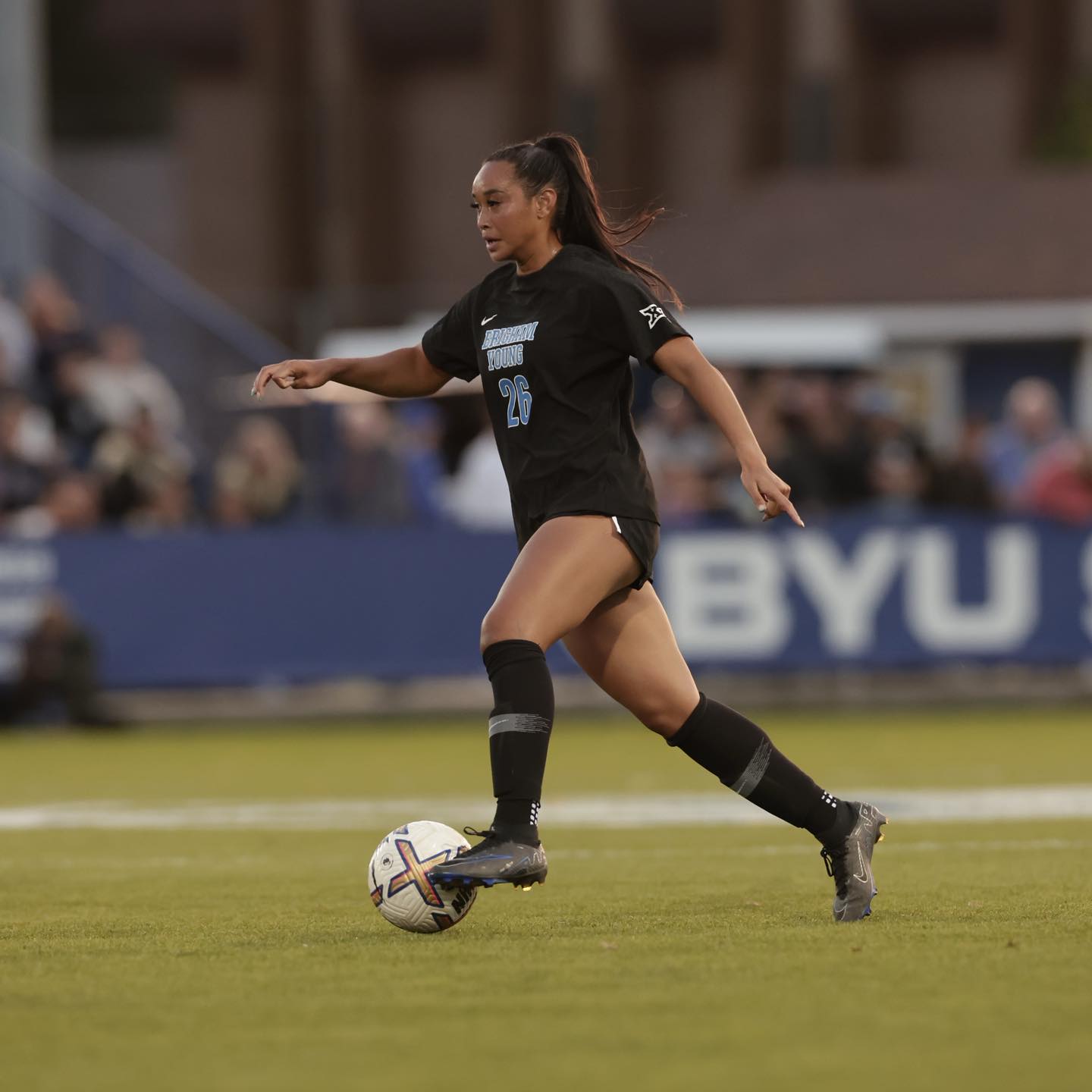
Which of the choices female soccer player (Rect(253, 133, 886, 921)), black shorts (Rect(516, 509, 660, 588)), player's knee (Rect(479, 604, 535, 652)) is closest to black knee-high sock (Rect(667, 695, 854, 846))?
female soccer player (Rect(253, 133, 886, 921))

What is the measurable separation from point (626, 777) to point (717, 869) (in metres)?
4.53

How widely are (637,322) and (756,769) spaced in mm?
1312

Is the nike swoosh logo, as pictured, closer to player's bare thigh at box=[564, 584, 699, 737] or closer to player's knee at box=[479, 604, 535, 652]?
player's bare thigh at box=[564, 584, 699, 737]

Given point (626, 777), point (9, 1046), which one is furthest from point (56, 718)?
point (9, 1046)

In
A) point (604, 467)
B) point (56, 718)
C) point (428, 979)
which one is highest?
point (604, 467)

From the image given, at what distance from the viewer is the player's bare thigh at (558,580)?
6262mm

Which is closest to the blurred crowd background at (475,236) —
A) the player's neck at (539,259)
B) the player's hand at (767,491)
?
the player's neck at (539,259)

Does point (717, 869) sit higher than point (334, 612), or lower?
higher

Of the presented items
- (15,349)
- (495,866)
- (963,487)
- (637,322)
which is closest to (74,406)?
(15,349)

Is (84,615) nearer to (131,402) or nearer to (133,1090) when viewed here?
(131,402)

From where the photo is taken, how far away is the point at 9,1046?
473 cm

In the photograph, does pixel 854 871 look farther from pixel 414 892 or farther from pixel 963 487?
pixel 963 487

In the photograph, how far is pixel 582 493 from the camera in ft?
20.9

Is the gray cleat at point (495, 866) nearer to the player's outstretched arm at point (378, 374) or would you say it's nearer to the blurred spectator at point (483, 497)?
the player's outstretched arm at point (378, 374)
